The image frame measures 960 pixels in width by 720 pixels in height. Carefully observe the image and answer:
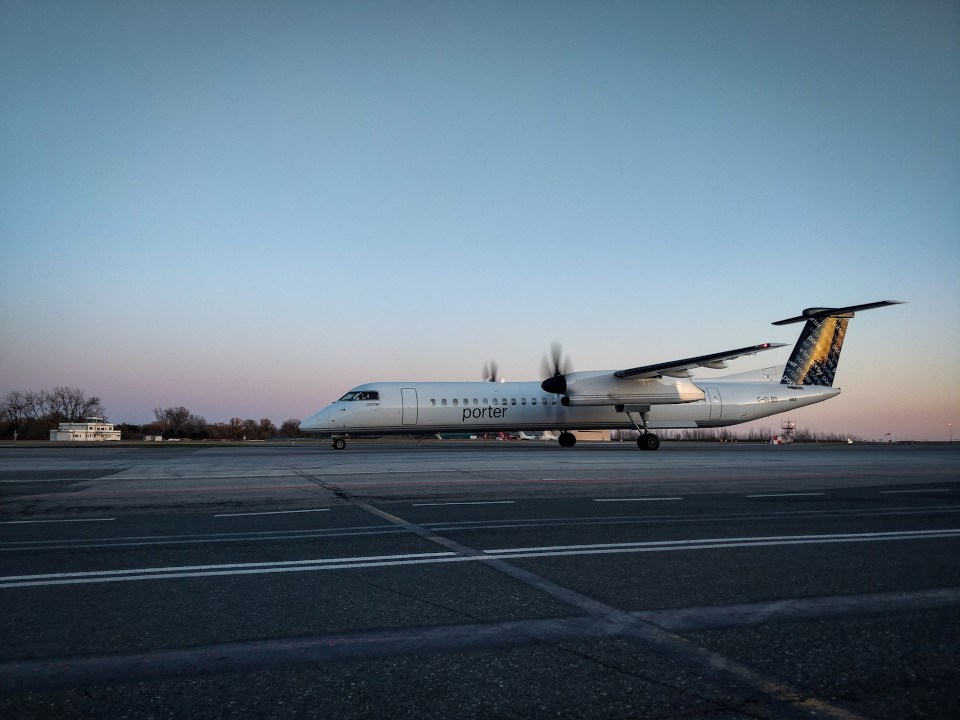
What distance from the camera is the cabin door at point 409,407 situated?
3102 cm

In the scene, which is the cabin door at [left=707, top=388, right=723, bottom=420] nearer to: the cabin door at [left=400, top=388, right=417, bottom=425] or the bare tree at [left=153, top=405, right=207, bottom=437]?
the cabin door at [left=400, top=388, right=417, bottom=425]

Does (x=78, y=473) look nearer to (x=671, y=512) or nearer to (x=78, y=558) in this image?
(x=78, y=558)

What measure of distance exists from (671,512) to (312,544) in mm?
4847

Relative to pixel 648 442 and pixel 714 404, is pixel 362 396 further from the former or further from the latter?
pixel 714 404

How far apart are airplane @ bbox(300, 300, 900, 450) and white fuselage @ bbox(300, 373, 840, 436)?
52 mm

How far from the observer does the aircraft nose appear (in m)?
29.9

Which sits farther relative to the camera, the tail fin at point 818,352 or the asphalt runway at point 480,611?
the tail fin at point 818,352

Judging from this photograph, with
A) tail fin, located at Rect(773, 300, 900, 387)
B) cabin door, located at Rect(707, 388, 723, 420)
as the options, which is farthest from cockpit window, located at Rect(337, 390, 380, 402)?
tail fin, located at Rect(773, 300, 900, 387)

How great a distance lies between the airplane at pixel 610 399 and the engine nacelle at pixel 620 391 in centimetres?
5

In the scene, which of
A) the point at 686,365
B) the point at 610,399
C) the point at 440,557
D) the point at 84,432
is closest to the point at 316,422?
the point at 610,399

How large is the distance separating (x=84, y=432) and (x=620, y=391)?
229ft

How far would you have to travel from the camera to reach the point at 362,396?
101 feet

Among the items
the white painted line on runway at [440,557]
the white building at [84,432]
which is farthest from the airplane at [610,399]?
the white building at [84,432]

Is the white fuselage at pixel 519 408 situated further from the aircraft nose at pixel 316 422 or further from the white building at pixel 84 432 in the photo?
the white building at pixel 84 432
